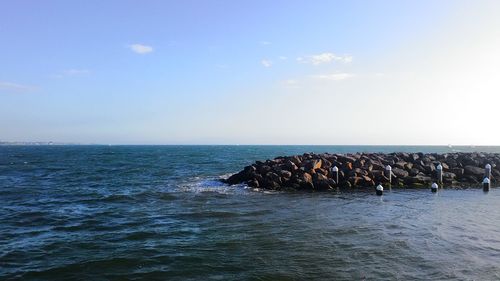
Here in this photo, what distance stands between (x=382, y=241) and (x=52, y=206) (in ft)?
52.5

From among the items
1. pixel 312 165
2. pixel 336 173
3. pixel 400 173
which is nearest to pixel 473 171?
pixel 400 173

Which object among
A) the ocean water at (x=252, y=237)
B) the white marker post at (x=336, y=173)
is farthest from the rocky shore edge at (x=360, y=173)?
the ocean water at (x=252, y=237)

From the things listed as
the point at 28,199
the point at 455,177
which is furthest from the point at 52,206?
the point at 455,177

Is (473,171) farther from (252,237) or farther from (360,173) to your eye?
(252,237)

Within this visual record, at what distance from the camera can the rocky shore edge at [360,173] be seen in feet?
86.7

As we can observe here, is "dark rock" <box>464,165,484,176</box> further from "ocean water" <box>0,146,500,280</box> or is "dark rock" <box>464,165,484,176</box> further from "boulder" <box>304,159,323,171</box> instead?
"boulder" <box>304,159,323,171</box>

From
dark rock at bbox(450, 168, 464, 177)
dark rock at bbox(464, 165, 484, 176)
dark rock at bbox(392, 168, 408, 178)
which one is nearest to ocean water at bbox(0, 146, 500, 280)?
dark rock at bbox(392, 168, 408, 178)

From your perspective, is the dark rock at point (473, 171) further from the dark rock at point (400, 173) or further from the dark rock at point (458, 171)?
the dark rock at point (400, 173)

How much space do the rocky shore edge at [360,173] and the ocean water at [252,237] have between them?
3.07 m

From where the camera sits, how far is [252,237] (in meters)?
13.2

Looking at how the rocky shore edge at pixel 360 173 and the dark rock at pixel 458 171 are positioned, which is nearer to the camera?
the rocky shore edge at pixel 360 173

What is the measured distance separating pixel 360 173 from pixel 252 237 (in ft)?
52.3

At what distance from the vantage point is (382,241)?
12594 mm

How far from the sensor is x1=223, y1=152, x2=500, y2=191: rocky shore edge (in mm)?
26438
